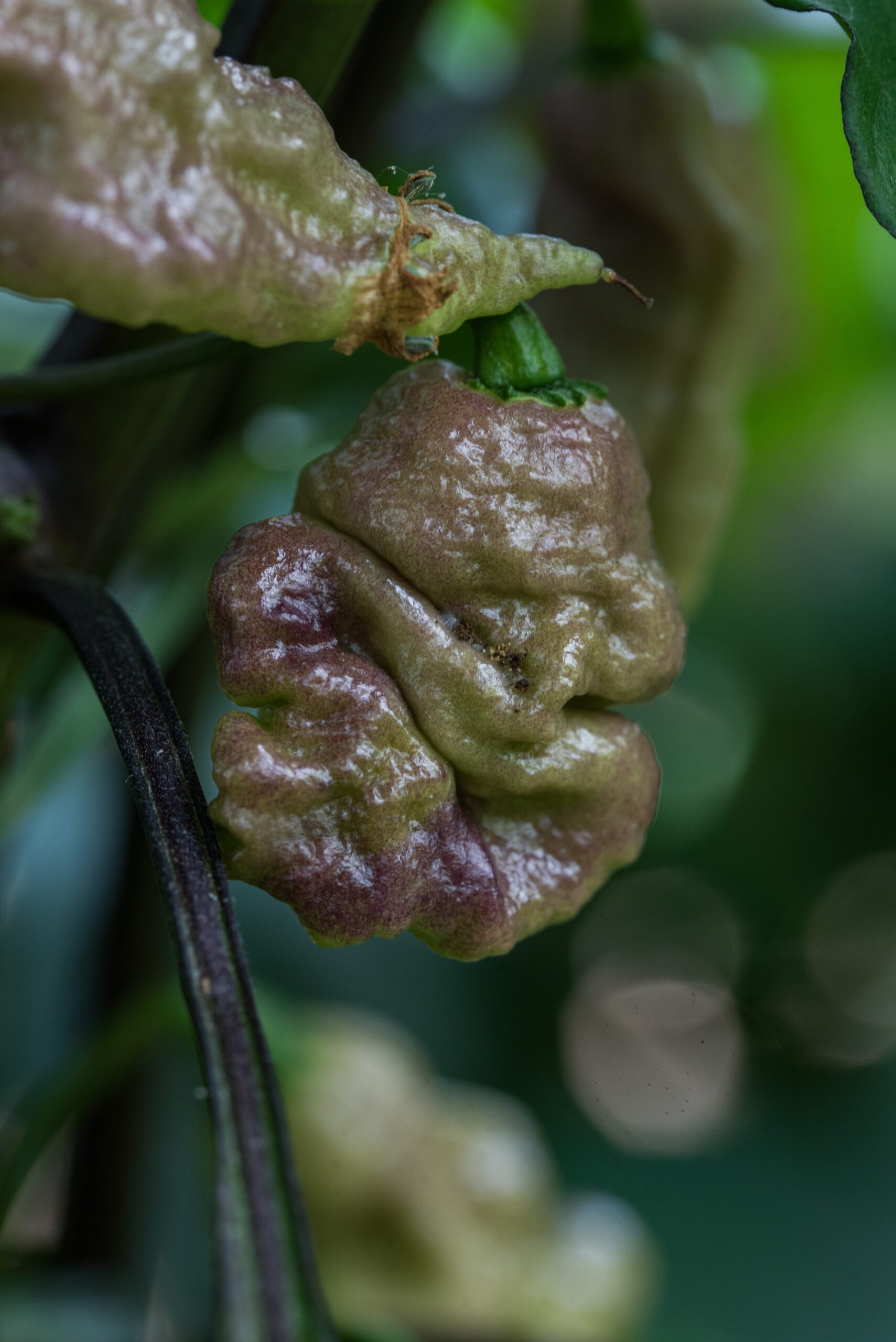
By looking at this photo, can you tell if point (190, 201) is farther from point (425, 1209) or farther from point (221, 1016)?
point (425, 1209)

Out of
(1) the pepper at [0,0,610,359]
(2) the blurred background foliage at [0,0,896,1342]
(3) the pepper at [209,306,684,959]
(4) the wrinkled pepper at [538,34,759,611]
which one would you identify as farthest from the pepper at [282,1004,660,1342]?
(1) the pepper at [0,0,610,359]

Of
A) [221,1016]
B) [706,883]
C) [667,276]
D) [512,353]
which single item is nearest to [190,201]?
[512,353]

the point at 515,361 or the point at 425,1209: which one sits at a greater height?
the point at 515,361

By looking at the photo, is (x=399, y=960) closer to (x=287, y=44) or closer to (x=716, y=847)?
(x=716, y=847)

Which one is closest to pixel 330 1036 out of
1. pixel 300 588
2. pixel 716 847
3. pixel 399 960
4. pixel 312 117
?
pixel 399 960

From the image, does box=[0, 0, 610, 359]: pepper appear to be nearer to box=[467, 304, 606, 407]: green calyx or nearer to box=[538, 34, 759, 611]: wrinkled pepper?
box=[467, 304, 606, 407]: green calyx

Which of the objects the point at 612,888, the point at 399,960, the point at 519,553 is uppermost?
the point at 519,553

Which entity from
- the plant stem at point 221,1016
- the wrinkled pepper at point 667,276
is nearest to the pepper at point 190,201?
the plant stem at point 221,1016
